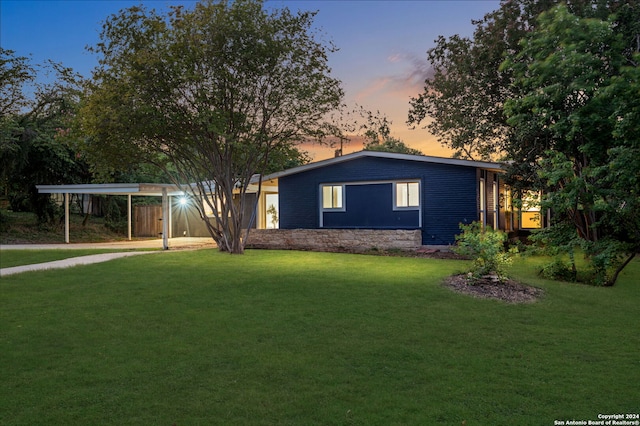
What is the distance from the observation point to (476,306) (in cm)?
725

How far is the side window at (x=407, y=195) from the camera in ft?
55.6

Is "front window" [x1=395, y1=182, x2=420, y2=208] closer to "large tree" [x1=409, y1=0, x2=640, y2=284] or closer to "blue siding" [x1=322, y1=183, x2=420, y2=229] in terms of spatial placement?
"blue siding" [x1=322, y1=183, x2=420, y2=229]

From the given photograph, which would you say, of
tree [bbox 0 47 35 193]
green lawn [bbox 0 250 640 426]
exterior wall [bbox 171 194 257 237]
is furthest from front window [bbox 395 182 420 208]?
tree [bbox 0 47 35 193]

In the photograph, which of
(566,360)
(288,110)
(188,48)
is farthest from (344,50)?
(566,360)

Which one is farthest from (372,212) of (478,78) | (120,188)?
(120,188)

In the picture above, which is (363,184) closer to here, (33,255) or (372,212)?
(372,212)

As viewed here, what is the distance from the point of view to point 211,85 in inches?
535

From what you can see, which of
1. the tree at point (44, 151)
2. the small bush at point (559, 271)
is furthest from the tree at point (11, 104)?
the small bush at point (559, 271)

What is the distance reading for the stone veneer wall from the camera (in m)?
15.9

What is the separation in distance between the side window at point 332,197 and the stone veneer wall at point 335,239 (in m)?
1.66

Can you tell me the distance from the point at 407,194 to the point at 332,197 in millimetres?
3112

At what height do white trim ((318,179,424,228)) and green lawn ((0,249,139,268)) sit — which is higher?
white trim ((318,179,424,228))

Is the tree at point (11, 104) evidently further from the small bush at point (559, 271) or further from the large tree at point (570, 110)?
the small bush at point (559, 271)

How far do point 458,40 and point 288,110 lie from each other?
838cm
